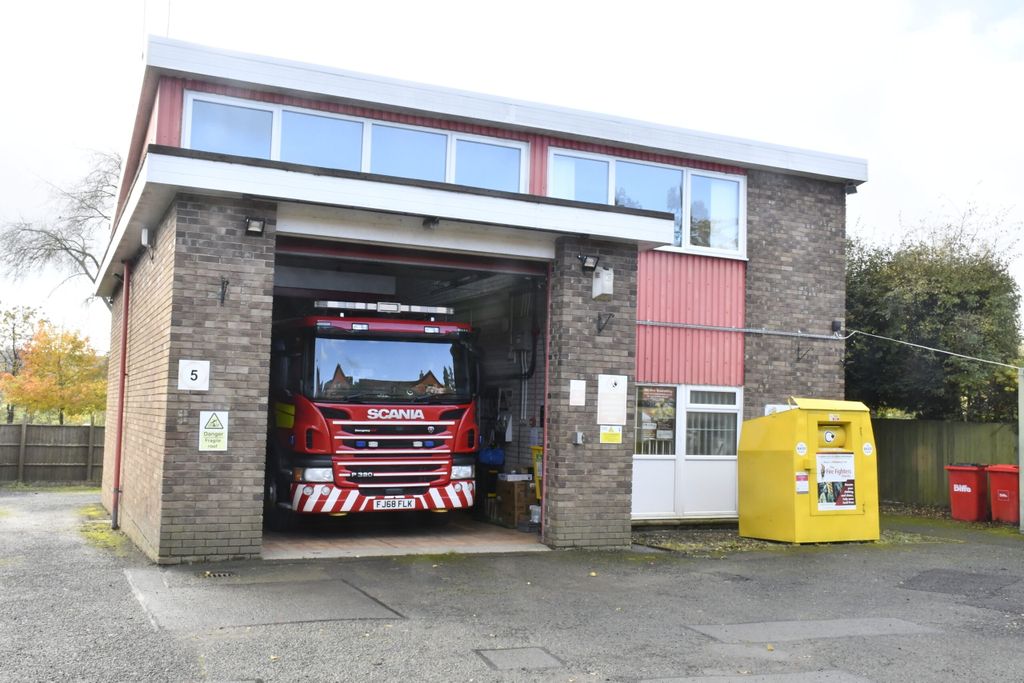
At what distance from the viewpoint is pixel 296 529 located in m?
12.0

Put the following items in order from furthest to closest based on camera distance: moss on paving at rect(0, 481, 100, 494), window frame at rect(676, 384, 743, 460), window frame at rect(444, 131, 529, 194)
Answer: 1. moss on paving at rect(0, 481, 100, 494)
2. window frame at rect(676, 384, 743, 460)
3. window frame at rect(444, 131, 529, 194)

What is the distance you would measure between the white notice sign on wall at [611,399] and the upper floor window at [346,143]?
2.98m

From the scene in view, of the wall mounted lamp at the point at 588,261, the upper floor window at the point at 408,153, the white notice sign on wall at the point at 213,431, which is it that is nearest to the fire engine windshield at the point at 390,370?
the white notice sign on wall at the point at 213,431

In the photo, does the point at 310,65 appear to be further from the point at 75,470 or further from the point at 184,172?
the point at 75,470

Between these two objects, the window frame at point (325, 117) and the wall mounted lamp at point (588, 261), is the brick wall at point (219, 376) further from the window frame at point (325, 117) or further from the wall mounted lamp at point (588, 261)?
the wall mounted lamp at point (588, 261)

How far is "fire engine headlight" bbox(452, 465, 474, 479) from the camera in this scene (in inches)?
456

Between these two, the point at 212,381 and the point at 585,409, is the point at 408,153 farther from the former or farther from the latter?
the point at 212,381

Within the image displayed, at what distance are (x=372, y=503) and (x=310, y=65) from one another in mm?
5183

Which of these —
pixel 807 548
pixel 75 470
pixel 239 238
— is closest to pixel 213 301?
pixel 239 238

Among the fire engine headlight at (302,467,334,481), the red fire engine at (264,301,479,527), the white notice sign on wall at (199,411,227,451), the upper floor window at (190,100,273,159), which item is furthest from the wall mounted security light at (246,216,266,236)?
the fire engine headlight at (302,467,334,481)

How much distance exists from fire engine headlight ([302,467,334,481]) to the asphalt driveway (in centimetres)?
144

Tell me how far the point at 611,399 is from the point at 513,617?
425 cm

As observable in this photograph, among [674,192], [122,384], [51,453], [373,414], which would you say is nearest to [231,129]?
[373,414]

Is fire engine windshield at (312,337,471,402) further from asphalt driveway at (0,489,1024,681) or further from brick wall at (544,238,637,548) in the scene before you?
asphalt driveway at (0,489,1024,681)
